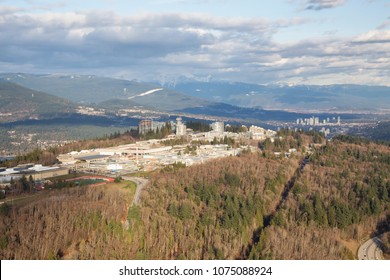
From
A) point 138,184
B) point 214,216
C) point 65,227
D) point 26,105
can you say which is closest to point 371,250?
point 214,216

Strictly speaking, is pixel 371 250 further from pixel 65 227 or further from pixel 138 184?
pixel 65 227

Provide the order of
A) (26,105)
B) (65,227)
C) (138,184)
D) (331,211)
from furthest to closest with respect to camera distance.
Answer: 1. (26,105)
2. (138,184)
3. (331,211)
4. (65,227)

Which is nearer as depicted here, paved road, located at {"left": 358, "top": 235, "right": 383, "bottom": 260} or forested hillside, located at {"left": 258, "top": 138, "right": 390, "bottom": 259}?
forested hillside, located at {"left": 258, "top": 138, "right": 390, "bottom": 259}

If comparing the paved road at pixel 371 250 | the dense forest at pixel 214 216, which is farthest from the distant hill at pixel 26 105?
the paved road at pixel 371 250

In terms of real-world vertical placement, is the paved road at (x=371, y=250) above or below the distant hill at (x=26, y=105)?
below

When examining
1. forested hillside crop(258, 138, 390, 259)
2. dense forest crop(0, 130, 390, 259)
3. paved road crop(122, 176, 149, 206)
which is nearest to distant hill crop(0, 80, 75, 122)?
paved road crop(122, 176, 149, 206)

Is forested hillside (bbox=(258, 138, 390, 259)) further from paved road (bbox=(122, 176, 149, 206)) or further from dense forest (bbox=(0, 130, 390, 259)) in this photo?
paved road (bbox=(122, 176, 149, 206))

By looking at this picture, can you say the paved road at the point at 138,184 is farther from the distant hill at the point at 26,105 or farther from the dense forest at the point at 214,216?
the distant hill at the point at 26,105
